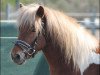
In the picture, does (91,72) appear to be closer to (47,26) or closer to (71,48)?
(71,48)

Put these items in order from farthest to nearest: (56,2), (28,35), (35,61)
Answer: (56,2)
(35,61)
(28,35)

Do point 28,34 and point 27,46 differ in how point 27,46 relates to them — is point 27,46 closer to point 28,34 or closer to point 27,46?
point 27,46

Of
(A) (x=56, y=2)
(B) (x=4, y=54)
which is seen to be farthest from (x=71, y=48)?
(A) (x=56, y=2)

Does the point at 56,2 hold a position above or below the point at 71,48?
below

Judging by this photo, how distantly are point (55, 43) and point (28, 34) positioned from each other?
346 mm

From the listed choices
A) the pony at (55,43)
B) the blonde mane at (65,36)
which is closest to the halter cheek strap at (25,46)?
the pony at (55,43)

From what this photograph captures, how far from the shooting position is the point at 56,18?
5.27 m

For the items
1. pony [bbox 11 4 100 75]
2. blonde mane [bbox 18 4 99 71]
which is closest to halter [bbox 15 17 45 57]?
pony [bbox 11 4 100 75]

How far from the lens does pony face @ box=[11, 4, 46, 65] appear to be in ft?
16.8

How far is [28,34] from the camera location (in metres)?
5.14

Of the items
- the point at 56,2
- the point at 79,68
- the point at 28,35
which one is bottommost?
the point at 56,2

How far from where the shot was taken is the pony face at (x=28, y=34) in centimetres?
512

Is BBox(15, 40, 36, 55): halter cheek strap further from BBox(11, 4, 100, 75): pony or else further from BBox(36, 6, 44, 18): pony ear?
BBox(36, 6, 44, 18): pony ear

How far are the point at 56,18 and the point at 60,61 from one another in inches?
20.1
